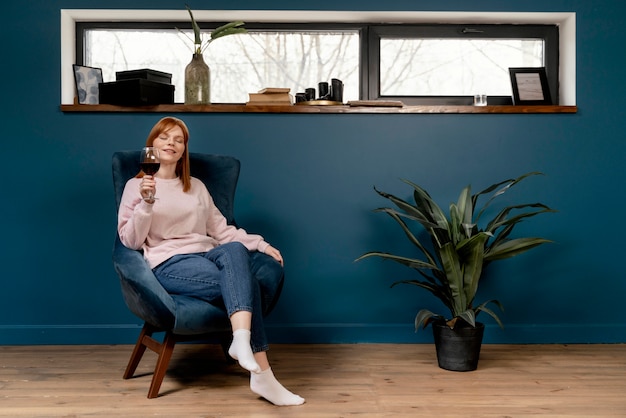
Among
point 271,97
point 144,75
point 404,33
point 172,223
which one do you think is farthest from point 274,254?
point 404,33

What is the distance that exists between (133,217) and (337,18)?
62.9 inches

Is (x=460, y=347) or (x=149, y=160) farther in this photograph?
(x=460, y=347)

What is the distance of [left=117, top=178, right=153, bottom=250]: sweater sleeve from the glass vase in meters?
0.73

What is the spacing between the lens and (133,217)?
7.27ft

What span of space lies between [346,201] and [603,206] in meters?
1.30

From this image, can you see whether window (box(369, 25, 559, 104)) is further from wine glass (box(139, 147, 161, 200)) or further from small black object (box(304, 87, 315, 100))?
wine glass (box(139, 147, 161, 200))

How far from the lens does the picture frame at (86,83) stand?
119 inches

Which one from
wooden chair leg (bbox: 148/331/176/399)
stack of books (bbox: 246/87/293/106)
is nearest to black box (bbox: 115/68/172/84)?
stack of books (bbox: 246/87/293/106)

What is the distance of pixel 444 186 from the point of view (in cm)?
305

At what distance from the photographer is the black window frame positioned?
3.22 meters

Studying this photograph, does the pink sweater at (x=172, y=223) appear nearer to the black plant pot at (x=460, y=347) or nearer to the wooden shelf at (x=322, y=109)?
the wooden shelf at (x=322, y=109)

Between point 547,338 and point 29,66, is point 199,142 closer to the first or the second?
point 29,66

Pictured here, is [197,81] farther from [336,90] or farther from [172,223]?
[172,223]

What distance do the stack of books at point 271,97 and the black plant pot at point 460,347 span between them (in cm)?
134
